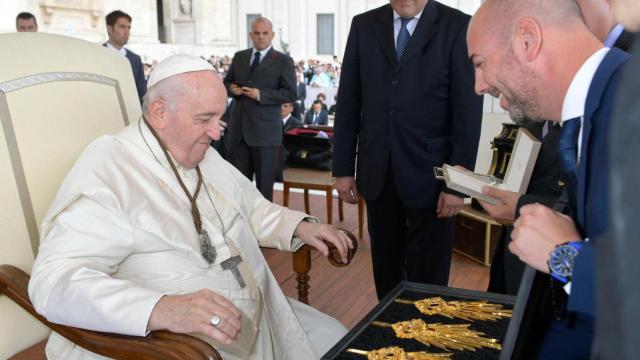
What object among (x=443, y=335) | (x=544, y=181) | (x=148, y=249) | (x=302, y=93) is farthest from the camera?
(x=302, y=93)

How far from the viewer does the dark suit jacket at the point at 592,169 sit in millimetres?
885

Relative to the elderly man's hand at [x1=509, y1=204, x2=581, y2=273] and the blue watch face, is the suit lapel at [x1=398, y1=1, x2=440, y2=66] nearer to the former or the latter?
the elderly man's hand at [x1=509, y1=204, x2=581, y2=273]

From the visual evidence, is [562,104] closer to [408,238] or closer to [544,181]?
[544,181]

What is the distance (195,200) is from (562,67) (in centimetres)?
119

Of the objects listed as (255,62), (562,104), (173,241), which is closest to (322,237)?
(173,241)

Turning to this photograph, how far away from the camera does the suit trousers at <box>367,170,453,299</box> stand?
2672 millimetres

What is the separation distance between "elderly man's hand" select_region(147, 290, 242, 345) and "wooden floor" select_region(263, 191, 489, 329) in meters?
2.03

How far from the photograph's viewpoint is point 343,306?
3602 millimetres

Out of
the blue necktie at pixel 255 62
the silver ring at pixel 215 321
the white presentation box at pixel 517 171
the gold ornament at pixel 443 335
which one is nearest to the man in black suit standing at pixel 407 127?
the white presentation box at pixel 517 171

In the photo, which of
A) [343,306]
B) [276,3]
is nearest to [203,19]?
[276,3]

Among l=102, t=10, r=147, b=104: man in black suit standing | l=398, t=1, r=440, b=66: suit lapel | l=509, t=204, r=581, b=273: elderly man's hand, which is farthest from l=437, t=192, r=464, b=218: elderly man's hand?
l=102, t=10, r=147, b=104: man in black suit standing

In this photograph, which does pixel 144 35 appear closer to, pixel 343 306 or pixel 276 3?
pixel 276 3

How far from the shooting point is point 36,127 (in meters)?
1.88

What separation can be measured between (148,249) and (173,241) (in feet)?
0.25
